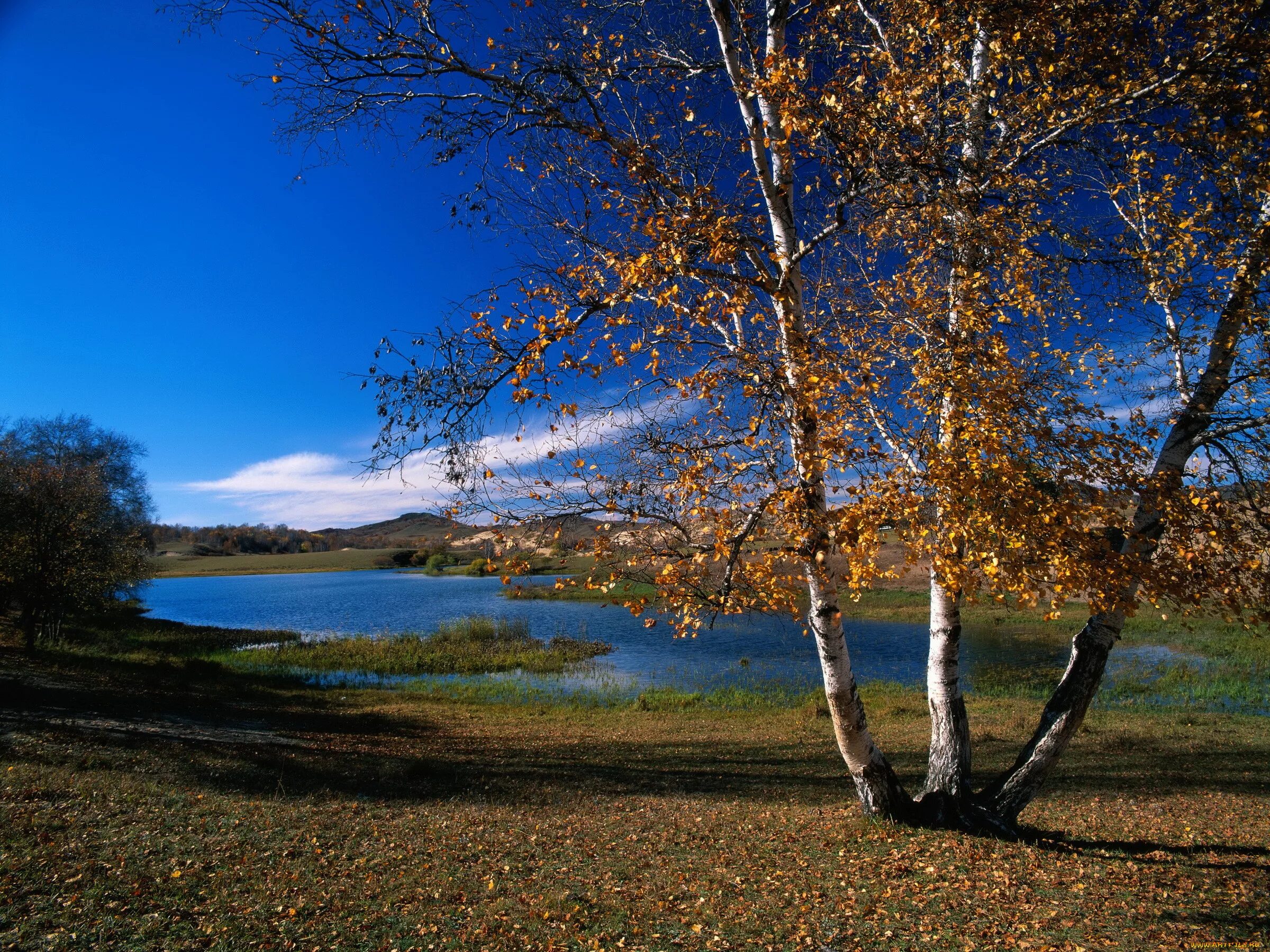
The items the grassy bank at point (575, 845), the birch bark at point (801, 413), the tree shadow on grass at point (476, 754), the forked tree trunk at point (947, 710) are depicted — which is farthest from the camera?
the tree shadow on grass at point (476, 754)

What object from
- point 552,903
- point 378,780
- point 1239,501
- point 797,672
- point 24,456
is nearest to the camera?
point 552,903

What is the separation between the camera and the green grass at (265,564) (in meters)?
132

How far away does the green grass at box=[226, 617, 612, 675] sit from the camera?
2702cm

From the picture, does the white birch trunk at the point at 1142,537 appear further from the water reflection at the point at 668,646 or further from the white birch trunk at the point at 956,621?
the water reflection at the point at 668,646

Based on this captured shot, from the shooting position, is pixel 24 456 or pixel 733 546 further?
pixel 24 456

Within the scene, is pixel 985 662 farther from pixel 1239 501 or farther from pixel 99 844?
pixel 99 844

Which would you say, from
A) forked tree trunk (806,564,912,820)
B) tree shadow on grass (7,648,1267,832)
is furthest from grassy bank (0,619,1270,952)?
forked tree trunk (806,564,912,820)

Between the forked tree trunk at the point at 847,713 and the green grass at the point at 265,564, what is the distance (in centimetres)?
14390

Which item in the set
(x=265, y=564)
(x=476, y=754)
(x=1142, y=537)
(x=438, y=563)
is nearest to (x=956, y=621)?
(x=1142, y=537)

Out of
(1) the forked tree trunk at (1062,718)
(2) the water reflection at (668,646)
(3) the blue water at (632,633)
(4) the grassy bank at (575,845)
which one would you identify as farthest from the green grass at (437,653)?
(1) the forked tree trunk at (1062,718)

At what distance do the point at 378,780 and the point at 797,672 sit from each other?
53.6 feet

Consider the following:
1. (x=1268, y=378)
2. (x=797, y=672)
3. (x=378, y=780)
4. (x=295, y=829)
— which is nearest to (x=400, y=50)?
(x=295, y=829)

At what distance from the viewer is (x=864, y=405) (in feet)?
21.3

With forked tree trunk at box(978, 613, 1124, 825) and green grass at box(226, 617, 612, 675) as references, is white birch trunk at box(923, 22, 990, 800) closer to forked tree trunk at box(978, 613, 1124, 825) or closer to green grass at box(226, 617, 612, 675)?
forked tree trunk at box(978, 613, 1124, 825)
